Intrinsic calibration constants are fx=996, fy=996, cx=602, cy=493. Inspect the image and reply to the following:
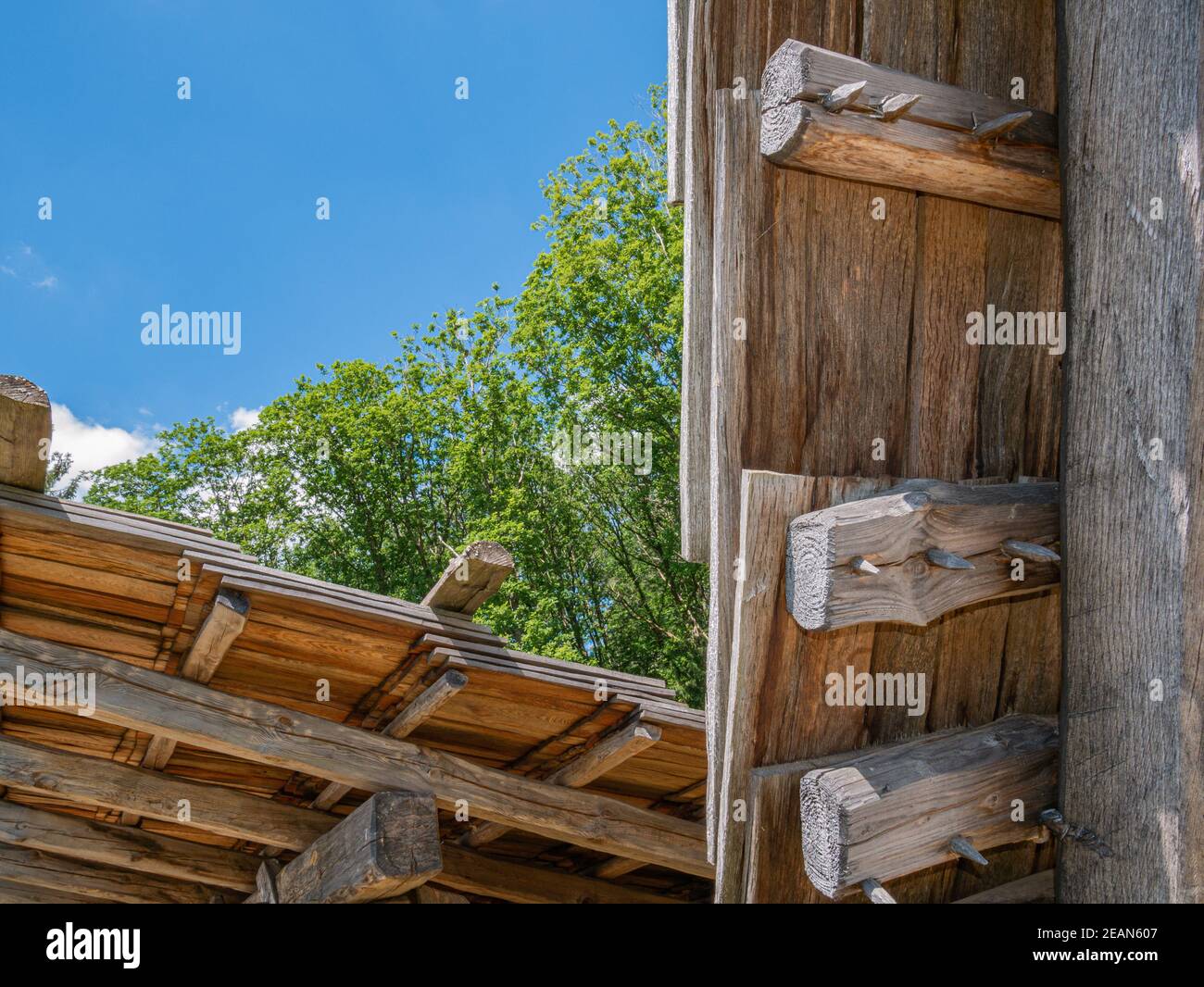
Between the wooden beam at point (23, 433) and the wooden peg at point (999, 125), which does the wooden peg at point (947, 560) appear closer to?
the wooden peg at point (999, 125)

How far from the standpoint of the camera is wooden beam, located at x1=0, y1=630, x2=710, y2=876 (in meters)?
4.01

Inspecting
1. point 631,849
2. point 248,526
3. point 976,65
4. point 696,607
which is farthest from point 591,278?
point 976,65

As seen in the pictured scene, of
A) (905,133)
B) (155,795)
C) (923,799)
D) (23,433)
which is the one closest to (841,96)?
(905,133)

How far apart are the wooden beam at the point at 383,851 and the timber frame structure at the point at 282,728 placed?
0.01 metres

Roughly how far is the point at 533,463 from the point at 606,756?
16421 mm

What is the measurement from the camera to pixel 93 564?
362 centimetres

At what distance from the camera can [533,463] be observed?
68.5ft

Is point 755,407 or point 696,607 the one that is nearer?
point 755,407

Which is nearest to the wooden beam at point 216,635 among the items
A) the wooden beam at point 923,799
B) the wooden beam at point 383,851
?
the wooden beam at point 383,851

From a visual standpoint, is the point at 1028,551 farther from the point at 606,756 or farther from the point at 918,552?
the point at 606,756

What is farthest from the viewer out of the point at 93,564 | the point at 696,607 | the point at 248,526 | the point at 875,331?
the point at 248,526
